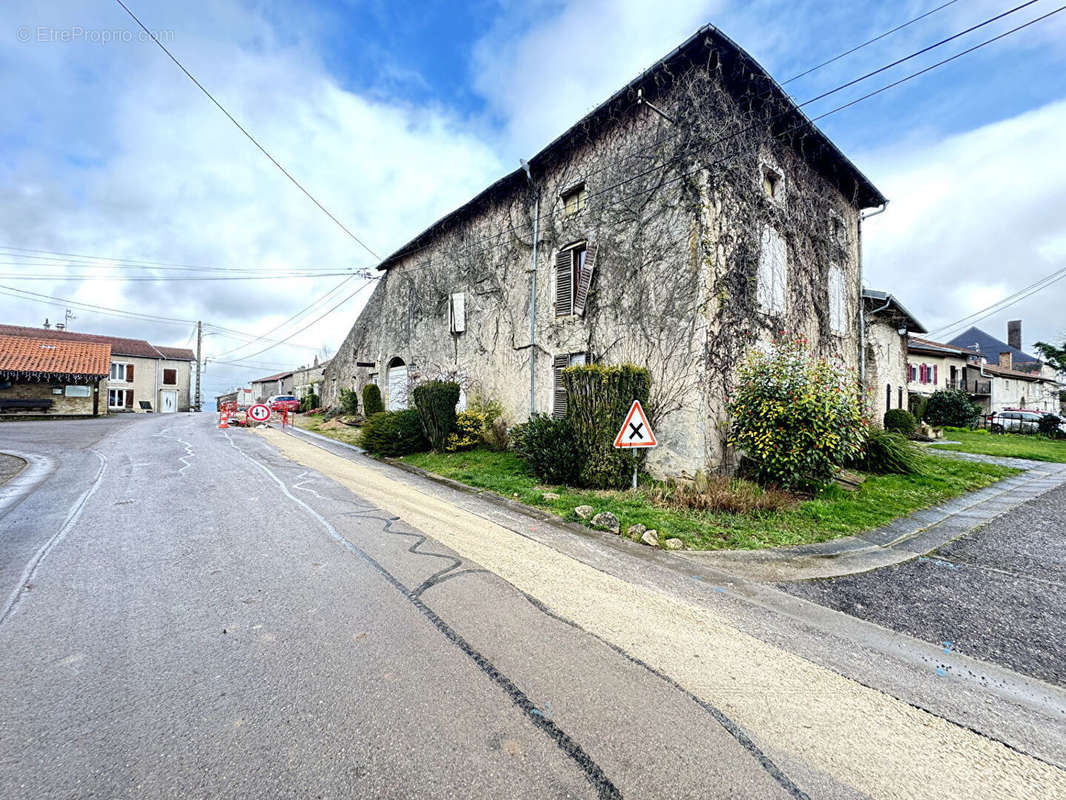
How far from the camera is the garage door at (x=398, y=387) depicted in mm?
17844

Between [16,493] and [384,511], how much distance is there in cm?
591

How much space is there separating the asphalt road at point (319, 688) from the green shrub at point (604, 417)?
3819 millimetres

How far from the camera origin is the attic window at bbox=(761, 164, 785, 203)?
993 centimetres

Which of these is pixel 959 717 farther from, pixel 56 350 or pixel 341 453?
pixel 56 350

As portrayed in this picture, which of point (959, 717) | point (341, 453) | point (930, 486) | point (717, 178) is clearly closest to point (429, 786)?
point (959, 717)

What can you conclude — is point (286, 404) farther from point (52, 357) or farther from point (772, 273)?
point (772, 273)

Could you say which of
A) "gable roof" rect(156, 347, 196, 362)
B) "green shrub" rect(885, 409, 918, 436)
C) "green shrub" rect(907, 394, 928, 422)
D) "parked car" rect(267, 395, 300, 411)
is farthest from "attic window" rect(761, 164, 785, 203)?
"gable roof" rect(156, 347, 196, 362)

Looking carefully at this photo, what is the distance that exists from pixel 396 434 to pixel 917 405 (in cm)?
2356

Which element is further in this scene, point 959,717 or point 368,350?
point 368,350

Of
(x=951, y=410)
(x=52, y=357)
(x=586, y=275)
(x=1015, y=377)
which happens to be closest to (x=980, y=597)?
(x=586, y=275)

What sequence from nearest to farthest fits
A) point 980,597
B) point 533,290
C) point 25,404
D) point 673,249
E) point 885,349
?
point 980,597, point 673,249, point 533,290, point 885,349, point 25,404

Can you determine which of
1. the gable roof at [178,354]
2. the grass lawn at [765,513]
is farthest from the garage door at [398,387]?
the gable roof at [178,354]

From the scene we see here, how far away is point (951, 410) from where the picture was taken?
72.7ft

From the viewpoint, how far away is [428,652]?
287cm
